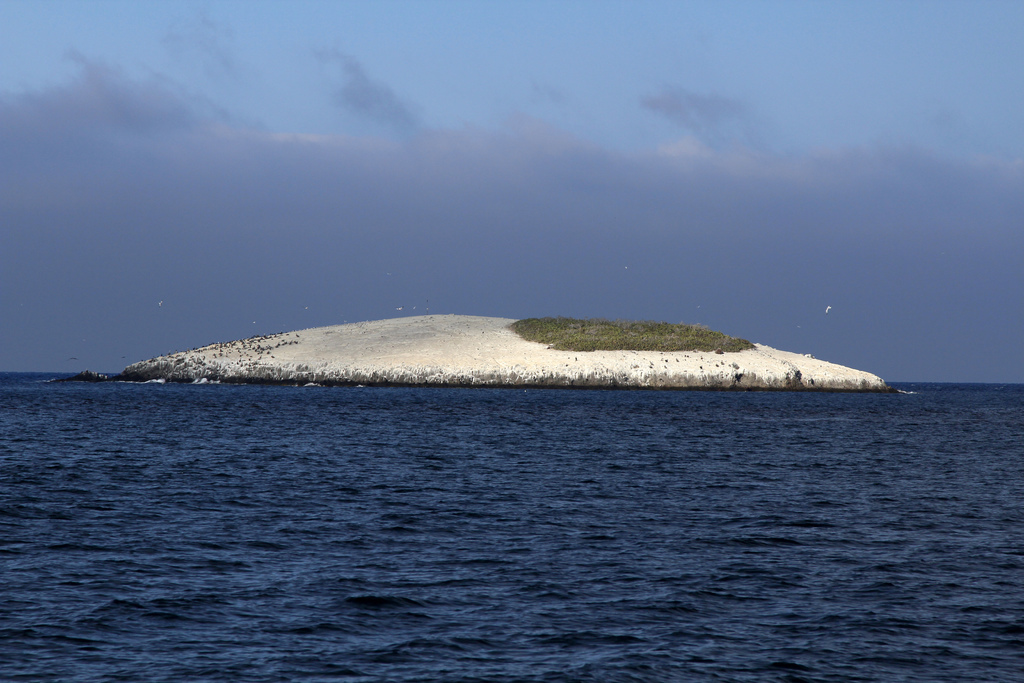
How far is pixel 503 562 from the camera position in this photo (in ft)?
56.3

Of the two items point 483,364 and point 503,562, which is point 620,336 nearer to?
point 483,364

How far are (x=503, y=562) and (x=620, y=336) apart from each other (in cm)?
9039

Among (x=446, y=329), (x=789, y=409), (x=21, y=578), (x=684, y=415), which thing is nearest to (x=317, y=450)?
(x=21, y=578)

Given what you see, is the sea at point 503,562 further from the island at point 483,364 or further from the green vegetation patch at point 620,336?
the green vegetation patch at point 620,336

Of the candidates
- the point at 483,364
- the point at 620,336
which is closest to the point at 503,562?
the point at 483,364

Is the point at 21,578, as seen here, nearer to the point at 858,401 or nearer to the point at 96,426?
the point at 96,426

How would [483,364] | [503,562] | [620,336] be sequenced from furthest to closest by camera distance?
1. [620,336]
2. [483,364]
3. [503,562]

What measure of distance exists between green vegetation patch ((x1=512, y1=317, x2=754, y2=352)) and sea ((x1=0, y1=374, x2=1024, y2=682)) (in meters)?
63.0

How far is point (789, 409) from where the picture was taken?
222ft

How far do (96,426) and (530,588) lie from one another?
37109 millimetres

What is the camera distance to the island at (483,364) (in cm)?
9125

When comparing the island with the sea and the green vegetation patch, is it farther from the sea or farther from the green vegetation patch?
the sea

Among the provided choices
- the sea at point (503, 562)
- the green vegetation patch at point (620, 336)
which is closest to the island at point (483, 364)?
the green vegetation patch at point (620, 336)

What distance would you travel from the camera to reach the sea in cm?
1210
